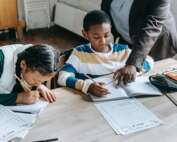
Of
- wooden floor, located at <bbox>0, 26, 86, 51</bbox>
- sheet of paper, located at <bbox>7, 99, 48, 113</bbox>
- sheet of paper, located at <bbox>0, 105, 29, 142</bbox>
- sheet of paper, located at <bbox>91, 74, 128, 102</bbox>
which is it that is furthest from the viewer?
wooden floor, located at <bbox>0, 26, 86, 51</bbox>

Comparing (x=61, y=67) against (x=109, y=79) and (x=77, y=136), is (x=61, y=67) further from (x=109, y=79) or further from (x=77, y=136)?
(x=77, y=136)

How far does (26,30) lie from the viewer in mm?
4531

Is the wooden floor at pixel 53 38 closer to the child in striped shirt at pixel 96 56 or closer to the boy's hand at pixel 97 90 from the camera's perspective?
the child in striped shirt at pixel 96 56

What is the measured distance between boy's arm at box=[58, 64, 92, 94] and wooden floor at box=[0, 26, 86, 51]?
2.40 meters

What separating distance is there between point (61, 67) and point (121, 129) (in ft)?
1.83

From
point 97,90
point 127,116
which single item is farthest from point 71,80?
→ point 127,116

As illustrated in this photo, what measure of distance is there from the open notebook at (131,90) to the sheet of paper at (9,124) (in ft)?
1.13

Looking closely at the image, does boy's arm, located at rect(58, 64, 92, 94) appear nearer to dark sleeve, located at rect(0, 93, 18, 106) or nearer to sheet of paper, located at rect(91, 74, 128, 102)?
sheet of paper, located at rect(91, 74, 128, 102)

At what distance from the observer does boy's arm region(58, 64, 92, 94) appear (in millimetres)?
1421

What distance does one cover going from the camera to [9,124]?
1.14 m

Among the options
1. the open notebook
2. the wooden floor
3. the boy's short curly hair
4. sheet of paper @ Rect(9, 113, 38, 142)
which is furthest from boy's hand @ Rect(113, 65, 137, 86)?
the wooden floor

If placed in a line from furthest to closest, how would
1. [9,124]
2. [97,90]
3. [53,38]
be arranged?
1. [53,38]
2. [97,90]
3. [9,124]

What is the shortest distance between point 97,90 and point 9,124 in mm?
421

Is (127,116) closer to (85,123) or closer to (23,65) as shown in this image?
(85,123)
